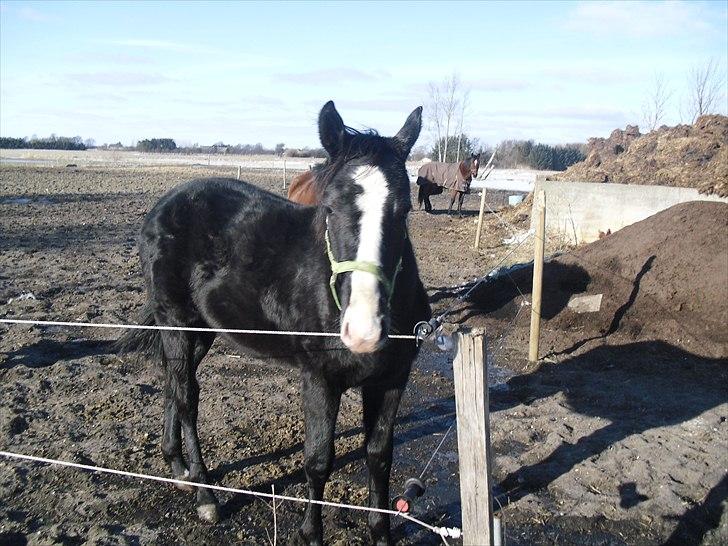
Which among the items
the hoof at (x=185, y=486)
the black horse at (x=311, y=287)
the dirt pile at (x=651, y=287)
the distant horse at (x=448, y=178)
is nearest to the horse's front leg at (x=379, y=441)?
the black horse at (x=311, y=287)

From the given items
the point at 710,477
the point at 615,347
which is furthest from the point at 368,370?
the point at 615,347

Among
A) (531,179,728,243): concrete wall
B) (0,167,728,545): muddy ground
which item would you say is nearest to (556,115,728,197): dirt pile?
(531,179,728,243): concrete wall

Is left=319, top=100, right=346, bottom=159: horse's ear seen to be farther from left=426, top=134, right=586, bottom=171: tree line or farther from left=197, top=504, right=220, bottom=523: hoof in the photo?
left=426, top=134, right=586, bottom=171: tree line

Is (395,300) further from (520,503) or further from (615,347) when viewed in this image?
(615,347)

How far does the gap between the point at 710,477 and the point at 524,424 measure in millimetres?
1448

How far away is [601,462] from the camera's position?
15.3 ft

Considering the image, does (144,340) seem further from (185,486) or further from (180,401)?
(185,486)

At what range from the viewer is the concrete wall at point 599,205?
11773 millimetres

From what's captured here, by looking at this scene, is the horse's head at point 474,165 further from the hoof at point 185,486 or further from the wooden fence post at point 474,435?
the wooden fence post at point 474,435

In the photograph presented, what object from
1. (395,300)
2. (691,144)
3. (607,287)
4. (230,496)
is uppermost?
(691,144)

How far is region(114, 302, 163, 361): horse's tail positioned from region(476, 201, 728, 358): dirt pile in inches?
181

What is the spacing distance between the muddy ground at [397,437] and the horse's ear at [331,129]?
2403 mm

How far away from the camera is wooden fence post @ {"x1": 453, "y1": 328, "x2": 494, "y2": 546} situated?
7.89 ft

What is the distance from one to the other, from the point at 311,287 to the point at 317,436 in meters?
0.87
